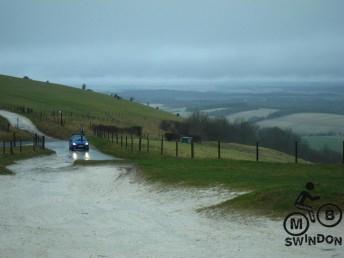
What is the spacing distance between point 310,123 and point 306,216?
415 ft

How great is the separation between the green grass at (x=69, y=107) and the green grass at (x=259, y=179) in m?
45.6

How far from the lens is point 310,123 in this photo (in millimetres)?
138750

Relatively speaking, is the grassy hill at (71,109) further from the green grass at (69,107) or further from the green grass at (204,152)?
the green grass at (204,152)

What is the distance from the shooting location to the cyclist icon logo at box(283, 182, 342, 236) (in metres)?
14.8

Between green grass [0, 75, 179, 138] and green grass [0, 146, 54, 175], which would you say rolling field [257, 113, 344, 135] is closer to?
green grass [0, 75, 179, 138]

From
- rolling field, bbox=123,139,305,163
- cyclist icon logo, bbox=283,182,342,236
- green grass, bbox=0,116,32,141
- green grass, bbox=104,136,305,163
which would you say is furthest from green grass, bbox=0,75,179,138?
cyclist icon logo, bbox=283,182,342,236

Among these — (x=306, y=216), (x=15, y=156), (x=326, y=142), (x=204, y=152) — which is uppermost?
(x=306, y=216)

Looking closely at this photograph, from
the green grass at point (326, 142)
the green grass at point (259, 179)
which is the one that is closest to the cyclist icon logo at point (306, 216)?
the green grass at point (259, 179)

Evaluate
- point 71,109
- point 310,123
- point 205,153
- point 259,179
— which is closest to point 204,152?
point 205,153

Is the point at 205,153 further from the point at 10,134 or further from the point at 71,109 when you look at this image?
the point at 71,109

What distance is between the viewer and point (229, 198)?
19484 mm

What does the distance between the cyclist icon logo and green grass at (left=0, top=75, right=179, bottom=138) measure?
58668mm

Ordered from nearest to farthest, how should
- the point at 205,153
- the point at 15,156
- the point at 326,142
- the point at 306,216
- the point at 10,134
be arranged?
the point at 306,216, the point at 15,156, the point at 205,153, the point at 10,134, the point at 326,142

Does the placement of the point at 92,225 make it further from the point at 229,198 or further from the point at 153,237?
the point at 229,198
